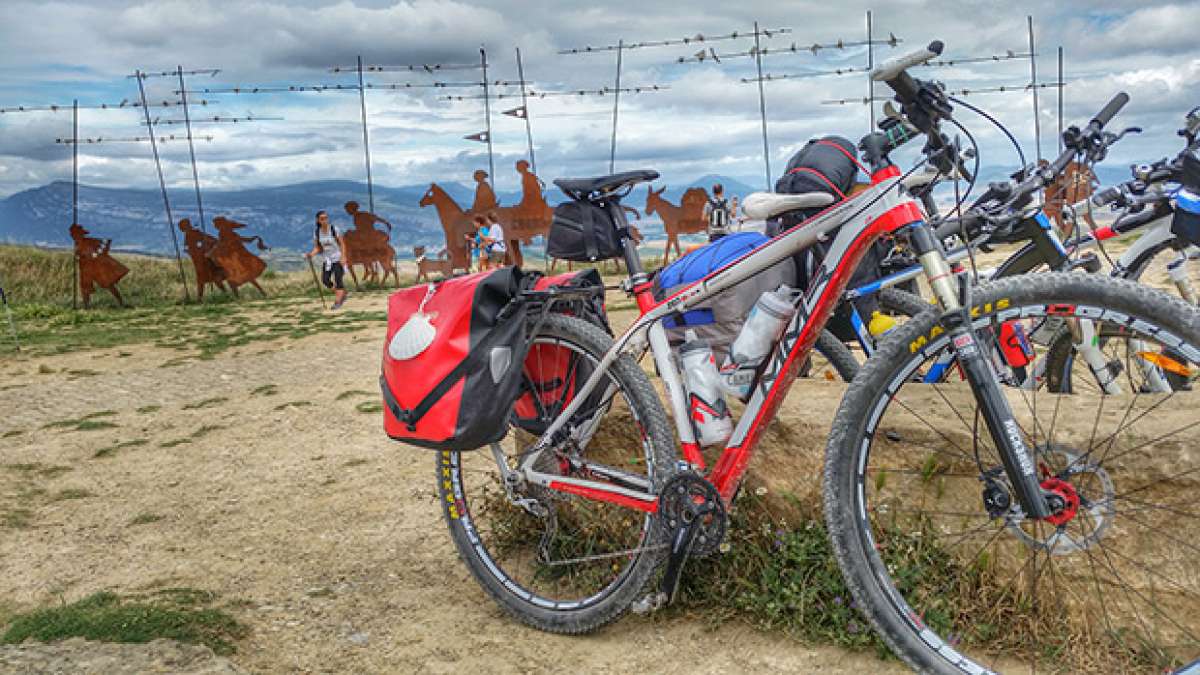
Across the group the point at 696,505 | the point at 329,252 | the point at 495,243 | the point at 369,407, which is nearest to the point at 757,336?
the point at 696,505

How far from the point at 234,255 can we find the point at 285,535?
15.4 metres

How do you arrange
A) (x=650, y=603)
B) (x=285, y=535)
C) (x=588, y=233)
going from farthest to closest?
(x=285, y=535) → (x=588, y=233) → (x=650, y=603)

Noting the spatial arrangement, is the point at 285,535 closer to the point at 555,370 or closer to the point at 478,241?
the point at 555,370

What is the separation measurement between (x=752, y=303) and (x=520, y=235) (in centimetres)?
1661

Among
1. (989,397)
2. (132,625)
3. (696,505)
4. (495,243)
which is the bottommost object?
(132,625)

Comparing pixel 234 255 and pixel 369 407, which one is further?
pixel 234 255

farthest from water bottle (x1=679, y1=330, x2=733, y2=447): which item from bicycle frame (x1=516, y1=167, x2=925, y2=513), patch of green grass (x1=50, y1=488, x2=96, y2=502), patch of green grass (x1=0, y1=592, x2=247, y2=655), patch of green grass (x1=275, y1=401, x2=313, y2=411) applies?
patch of green grass (x1=275, y1=401, x2=313, y2=411)

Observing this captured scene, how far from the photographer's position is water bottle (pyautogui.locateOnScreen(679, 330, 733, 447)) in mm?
3076

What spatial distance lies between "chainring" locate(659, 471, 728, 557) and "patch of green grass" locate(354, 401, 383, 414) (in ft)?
15.6

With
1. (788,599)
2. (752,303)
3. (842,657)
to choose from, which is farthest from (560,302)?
(842,657)

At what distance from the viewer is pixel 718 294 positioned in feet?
10.3

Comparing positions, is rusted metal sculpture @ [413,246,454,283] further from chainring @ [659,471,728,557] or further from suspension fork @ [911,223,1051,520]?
suspension fork @ [911,223,1051,520]

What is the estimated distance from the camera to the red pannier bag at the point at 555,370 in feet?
11.0

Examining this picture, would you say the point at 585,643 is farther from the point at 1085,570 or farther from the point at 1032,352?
the point at 1032,352
